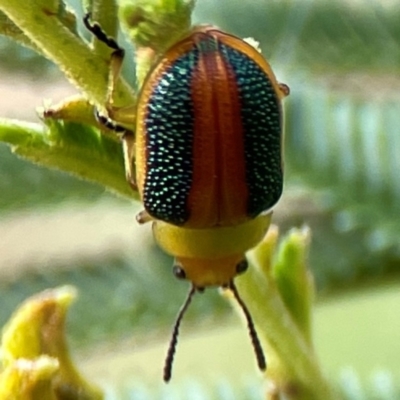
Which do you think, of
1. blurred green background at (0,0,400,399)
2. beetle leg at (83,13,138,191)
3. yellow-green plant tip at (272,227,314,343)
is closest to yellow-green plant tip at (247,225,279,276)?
yellow-green plant tip at (272,227,314,343)

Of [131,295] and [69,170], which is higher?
[69,170]

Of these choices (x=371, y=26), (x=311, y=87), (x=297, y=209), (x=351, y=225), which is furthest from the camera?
(x=297, y=209)

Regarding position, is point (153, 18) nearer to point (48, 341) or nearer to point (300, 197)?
point (48, 341)

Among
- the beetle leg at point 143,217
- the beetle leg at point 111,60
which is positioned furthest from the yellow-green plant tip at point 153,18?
the beetle leg at point 143,217

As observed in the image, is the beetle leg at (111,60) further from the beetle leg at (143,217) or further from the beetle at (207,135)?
the beetle leg at (143,217)

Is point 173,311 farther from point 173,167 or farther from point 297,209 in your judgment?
point 173,167

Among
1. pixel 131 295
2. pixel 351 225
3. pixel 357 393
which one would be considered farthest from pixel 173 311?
pixel 357 393
